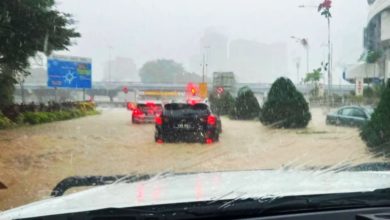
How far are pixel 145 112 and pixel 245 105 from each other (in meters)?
3.41

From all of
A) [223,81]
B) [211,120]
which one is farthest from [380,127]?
[223,81]

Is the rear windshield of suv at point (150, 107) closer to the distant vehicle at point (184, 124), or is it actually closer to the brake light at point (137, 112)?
the brake light at point (137, 112)

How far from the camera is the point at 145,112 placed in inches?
682

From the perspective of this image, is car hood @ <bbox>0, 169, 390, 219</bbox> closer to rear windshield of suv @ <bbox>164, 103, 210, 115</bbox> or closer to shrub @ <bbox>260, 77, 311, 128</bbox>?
rear windshield of suv @ <bbox>164, 103, 210, 115</bbox>

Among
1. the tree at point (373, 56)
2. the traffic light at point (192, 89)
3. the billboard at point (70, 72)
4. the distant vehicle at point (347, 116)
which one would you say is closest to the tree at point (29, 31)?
the billboard at point (70, 72)

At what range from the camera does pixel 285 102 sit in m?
16.4

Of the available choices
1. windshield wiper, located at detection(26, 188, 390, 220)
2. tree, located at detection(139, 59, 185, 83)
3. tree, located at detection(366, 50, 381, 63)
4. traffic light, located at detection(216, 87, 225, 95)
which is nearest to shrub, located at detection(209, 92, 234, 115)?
traffic light, located at detection(216, 87, 225, 95)

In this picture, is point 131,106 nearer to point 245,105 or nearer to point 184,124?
point 245,105

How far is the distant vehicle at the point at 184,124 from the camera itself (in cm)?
1375

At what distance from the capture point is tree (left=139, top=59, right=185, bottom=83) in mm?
18759

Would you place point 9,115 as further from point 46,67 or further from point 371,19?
point 371,19

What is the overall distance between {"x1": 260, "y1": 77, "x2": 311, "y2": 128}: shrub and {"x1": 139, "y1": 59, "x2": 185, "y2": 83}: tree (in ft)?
11.2

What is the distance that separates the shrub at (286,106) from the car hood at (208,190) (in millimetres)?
13484

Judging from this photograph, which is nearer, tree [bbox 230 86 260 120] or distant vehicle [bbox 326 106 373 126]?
distant vehicle [bbox 326 106 373 126]
